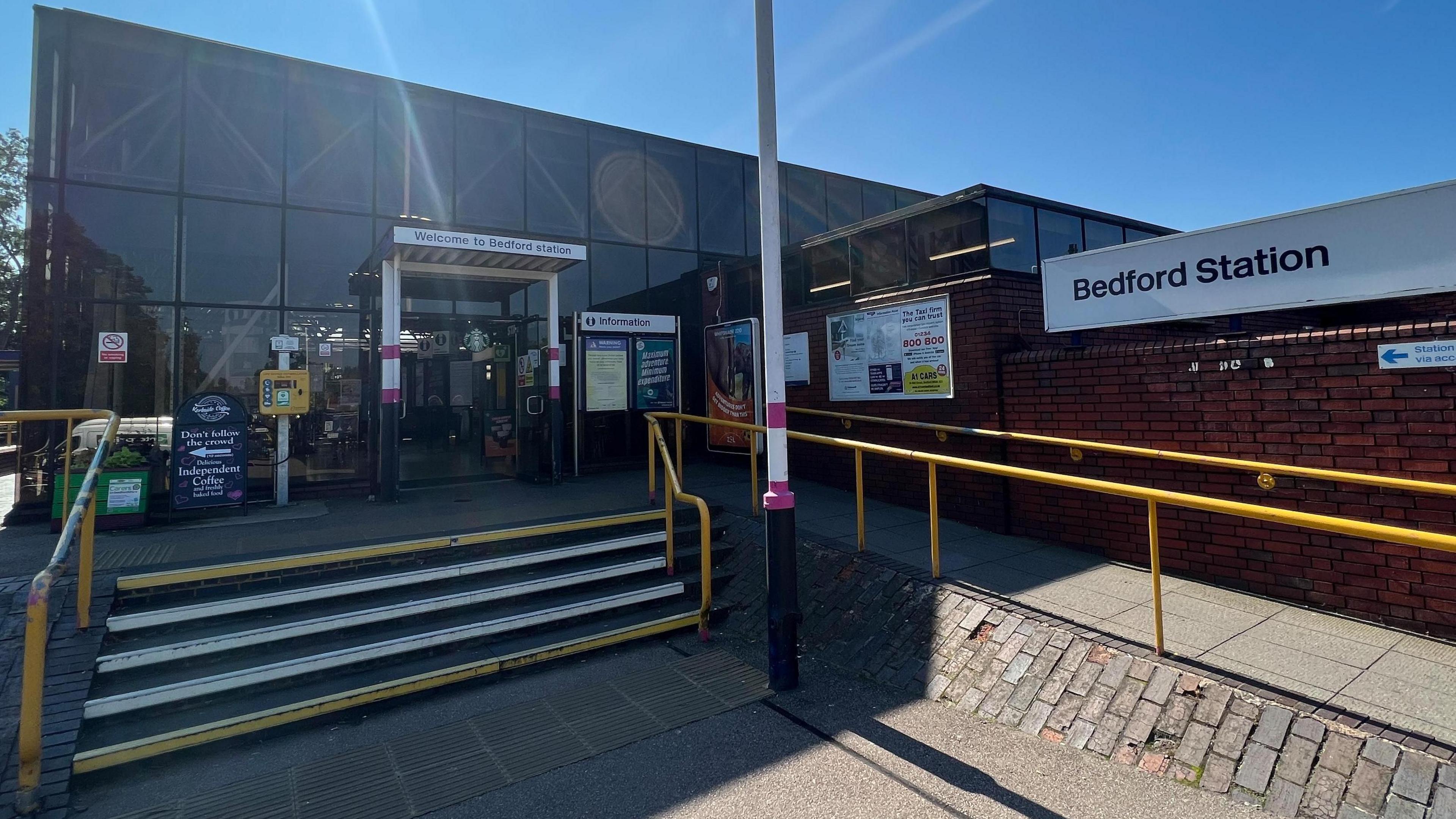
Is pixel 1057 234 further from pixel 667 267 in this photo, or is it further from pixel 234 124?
pixel 234 124

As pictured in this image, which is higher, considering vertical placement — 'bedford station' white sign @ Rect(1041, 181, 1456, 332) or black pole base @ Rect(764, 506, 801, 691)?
'bedford station' white sign @ Rect(1041, 181, 1456, 332)

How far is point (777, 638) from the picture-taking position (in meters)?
4.50

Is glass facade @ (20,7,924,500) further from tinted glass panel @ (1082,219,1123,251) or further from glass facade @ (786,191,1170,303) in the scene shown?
tinted glass panel @ (1082,219,1123,251)

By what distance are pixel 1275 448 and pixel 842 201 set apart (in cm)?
1123

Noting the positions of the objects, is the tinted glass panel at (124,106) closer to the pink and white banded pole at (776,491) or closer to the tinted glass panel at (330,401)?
the tinted glass panel at (330,401)

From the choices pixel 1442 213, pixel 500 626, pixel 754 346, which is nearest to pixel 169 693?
pixel 500 626

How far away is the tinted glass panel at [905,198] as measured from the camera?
16.2m

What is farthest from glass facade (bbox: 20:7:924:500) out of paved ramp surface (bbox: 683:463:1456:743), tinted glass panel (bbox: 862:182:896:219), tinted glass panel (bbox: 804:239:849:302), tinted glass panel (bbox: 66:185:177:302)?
tinted glass panel (bbox: 862:182:896:219)

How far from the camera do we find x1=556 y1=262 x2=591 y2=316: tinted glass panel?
11.1 m

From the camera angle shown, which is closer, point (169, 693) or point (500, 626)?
point (169, 693)

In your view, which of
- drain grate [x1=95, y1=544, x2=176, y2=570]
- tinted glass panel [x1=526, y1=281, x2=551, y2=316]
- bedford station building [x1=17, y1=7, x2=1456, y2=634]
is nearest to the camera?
bedford station building [x1=17, y1=7, x2=1456, y2=634]

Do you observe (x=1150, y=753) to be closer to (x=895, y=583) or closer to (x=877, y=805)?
(x=877, y=805)

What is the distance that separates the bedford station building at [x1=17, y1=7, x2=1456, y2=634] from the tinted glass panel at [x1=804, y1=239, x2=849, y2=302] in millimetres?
47

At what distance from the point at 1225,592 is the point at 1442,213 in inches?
109
